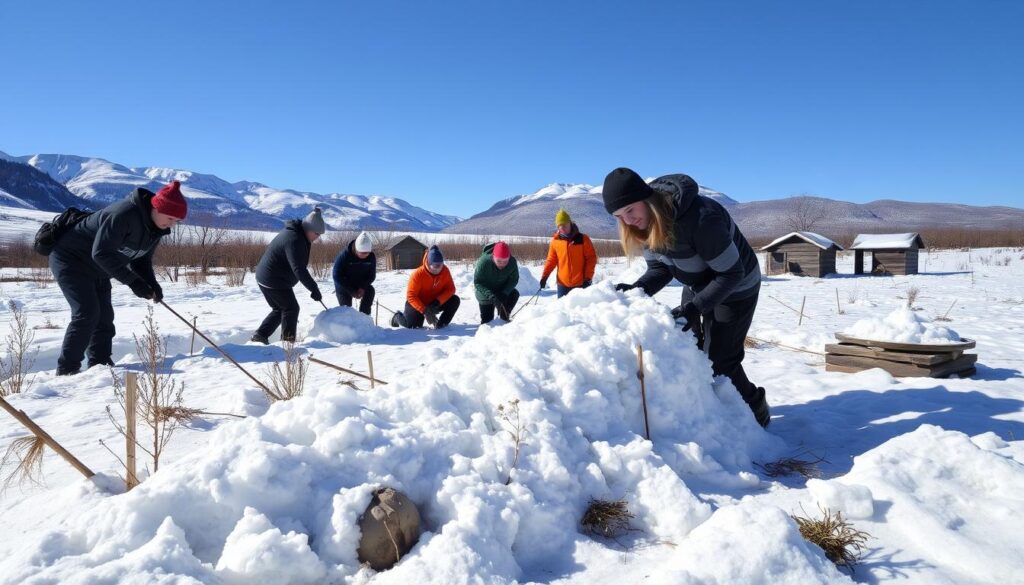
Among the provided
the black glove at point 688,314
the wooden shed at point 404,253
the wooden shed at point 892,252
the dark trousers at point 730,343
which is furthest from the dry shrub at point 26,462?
the wooden shed at point 892,252

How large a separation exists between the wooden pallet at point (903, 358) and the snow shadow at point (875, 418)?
304 millimetres

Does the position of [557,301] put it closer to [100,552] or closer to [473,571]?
[473,571]

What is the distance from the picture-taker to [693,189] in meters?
2.90

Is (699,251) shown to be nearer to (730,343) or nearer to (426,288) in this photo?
(730,343)

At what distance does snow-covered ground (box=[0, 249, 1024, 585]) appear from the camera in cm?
168

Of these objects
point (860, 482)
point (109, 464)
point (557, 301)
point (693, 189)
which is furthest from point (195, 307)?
point (860, 482)

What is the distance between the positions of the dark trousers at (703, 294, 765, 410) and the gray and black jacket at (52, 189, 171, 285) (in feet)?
14.6

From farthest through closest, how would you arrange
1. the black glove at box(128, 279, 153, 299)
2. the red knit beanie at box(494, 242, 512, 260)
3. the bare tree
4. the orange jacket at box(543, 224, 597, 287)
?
the bare tree, the red knit beanie at box(494, 242, 512, 260), the orange jacket at box(543, 224, 597, 287), the black glove at box(128, 279, 153, 299)

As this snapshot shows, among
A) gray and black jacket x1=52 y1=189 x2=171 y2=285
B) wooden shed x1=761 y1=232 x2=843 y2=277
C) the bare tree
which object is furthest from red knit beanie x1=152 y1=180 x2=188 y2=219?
the bare tree

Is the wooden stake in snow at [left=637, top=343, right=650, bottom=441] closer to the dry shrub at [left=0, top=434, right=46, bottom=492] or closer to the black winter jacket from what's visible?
the dry shrub at [left=0, top=434, right=46, bottom=492]

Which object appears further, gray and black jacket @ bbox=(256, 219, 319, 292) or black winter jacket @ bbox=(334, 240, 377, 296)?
black winter jacket @ bbox=(334, 240, 377, 296)

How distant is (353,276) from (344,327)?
117 centimetres

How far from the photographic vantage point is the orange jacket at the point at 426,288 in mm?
7320

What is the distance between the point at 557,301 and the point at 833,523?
1780mm
